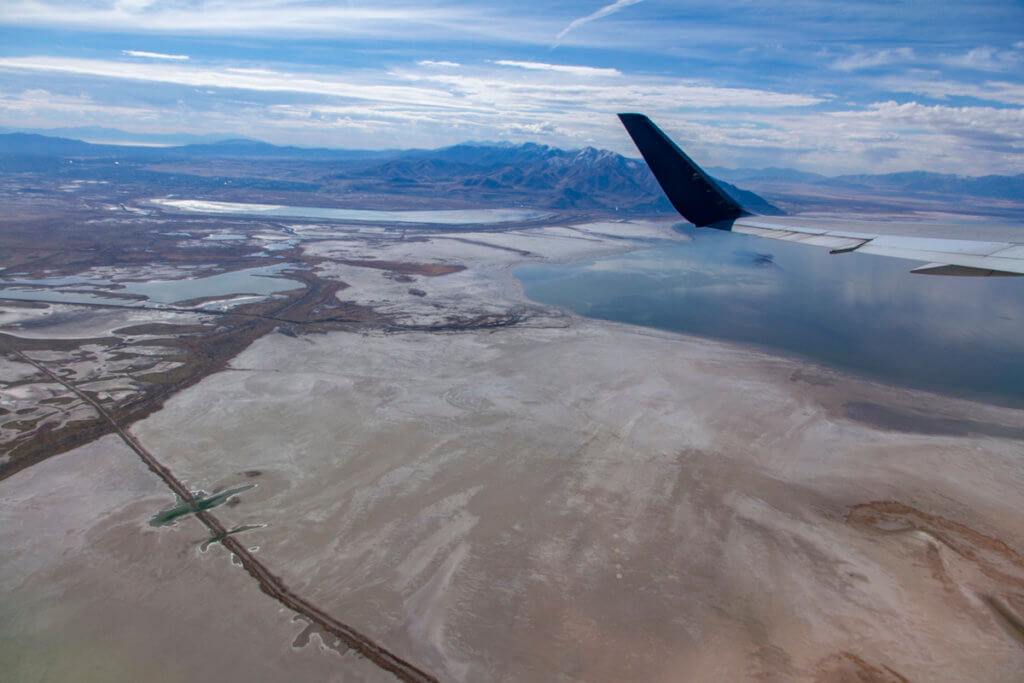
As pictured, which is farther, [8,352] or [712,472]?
[8,352]

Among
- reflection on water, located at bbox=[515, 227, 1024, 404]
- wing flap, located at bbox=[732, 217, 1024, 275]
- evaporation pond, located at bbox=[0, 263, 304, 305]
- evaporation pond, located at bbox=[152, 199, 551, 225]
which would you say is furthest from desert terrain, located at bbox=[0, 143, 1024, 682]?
evaporation pond, located at bbox=[152, 199, 551, 225]

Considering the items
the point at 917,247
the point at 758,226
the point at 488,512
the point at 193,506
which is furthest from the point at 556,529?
the point at 193,506

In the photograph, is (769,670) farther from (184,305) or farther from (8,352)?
(184,305)

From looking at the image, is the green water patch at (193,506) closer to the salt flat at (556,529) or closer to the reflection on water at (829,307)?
the salt flat at (556,529)

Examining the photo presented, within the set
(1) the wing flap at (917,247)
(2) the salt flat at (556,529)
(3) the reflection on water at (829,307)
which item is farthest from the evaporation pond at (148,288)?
(1) the wing flap at (917,247)

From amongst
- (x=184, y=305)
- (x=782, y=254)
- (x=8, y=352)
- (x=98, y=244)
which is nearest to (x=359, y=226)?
(x=98, y=244)

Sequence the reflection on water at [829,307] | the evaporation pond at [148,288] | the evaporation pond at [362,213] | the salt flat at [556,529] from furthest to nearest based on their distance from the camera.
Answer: the evaporation pond at [362,213] → the evaporation pond at [148,288] → the reflection on water at [829,307] → the salt flat at [556,529]

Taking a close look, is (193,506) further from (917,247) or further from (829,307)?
(829,307)
